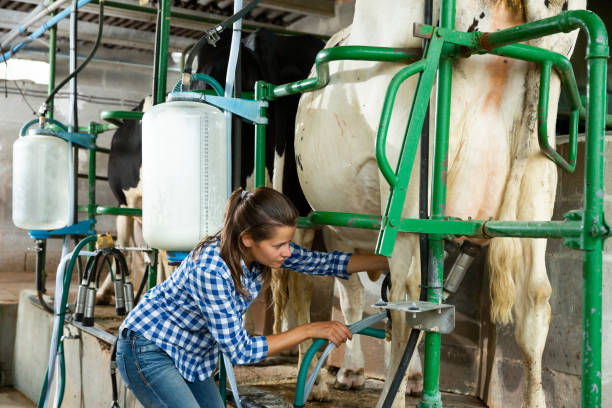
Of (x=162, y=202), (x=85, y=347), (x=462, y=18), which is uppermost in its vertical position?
(x=462, y=18)

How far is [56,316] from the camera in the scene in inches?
148

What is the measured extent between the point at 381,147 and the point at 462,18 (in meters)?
0.66

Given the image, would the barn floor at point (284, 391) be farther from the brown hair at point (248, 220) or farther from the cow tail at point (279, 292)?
the brown hair at point (248, 220)

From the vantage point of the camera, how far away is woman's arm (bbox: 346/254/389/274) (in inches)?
92.7

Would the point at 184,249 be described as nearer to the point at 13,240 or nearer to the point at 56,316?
the point at 56,316

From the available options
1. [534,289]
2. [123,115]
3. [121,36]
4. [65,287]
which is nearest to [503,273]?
[534,289]

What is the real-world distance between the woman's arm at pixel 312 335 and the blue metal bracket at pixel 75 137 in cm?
268

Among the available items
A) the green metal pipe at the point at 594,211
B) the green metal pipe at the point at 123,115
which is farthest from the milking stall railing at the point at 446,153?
the green metal pipe at the point at 123,115

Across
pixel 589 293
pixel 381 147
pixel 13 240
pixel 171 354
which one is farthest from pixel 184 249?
pixel 13 240

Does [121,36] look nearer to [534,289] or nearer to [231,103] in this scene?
[231,103]

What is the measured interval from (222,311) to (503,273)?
0.99 m

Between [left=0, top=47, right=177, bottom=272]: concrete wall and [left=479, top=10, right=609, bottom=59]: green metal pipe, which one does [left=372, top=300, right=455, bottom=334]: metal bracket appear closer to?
[left=479, top=10, right=609, bottom=59]: green metal pipe

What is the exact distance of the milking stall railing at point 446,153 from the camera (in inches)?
56.3

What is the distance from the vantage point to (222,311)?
1915 mm
